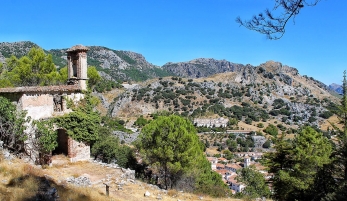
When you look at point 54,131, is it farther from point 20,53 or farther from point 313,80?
point 313,80

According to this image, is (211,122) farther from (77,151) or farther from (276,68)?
(77,151)

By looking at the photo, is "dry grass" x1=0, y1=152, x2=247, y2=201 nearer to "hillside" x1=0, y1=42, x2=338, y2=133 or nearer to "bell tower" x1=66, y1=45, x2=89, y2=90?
"bell tower" x1=66, y1=45, x2=89, y2=90

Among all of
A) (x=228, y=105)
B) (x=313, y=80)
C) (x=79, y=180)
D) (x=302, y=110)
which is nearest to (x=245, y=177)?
(x=79, y=180)

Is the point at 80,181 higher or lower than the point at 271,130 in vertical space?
higher

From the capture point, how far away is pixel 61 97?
592 inches

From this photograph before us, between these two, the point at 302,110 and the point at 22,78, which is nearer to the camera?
the point at 22,78

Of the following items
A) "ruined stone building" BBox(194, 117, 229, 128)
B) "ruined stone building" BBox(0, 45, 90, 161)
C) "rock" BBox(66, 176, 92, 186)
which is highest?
"ruined stone building" BBox(0, 45, 90, 161)

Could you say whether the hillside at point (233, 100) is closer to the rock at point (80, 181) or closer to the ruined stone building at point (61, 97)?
the ruined stone building at point (61, 97)

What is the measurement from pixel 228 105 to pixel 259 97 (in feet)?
41.9

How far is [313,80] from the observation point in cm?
12825

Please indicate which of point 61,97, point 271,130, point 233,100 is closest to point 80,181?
point 61,97

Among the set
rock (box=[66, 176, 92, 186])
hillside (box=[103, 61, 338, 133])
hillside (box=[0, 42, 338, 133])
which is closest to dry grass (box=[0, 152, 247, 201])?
rock (box=[66, 176, 92, 186])

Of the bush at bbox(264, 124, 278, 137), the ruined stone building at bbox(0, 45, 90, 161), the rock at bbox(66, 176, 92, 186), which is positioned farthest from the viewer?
the bush at bbox(264, 124, 278, 137)

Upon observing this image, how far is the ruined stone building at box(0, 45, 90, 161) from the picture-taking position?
44.1ft
